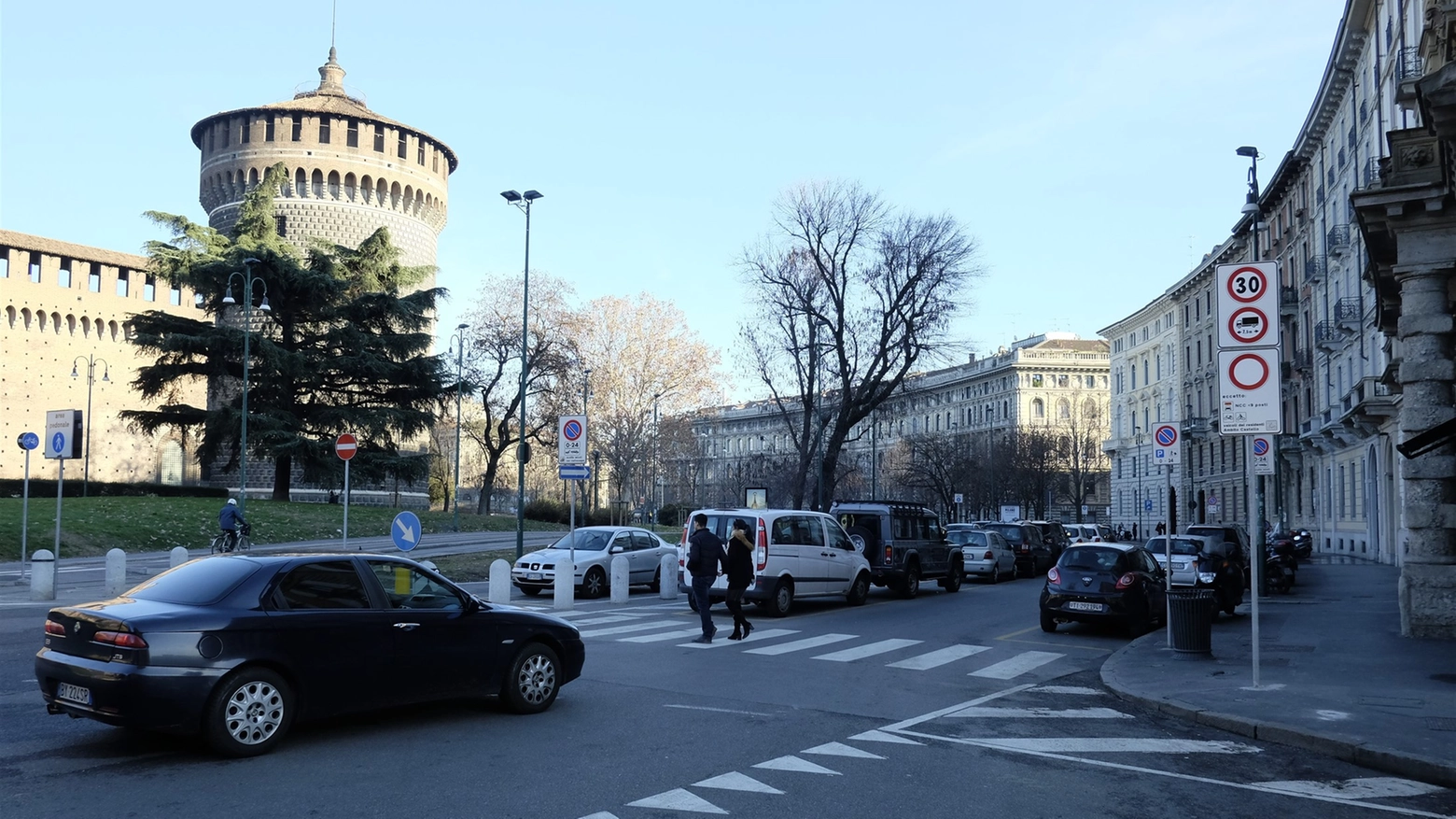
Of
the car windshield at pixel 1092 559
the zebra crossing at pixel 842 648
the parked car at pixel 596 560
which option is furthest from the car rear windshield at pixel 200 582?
the car windshield at pixel 1092 559

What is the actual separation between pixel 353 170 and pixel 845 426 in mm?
45740

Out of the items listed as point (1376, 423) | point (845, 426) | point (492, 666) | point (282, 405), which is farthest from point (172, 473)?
point (492, 666)

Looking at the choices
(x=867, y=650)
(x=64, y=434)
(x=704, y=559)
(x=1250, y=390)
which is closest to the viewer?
(x=1250, y=390)

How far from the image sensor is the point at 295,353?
47.7m

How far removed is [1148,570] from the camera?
19094 millimetres

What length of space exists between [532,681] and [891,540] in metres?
15.6

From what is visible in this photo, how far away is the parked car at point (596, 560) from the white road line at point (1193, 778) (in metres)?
14.0

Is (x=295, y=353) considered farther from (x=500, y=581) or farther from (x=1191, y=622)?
(x=1191, y=622)

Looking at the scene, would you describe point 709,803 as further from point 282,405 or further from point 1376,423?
point 282,405

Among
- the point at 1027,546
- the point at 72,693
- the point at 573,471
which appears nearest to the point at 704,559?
the point at 573,471

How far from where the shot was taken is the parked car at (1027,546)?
114 ft

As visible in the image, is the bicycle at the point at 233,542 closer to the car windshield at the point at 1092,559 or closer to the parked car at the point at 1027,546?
the car windshield at the point at 1092,559

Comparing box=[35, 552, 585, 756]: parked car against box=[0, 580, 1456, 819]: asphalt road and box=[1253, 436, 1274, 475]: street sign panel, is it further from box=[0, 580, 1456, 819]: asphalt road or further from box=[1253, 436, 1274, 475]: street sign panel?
box=[1253, 436, 1274, 475]: street sign panel

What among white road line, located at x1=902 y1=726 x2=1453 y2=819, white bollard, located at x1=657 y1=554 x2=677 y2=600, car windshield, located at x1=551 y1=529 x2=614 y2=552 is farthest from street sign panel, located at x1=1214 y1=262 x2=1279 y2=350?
car windshield, located at x1=551 y1=529 x2=614 y2=552
